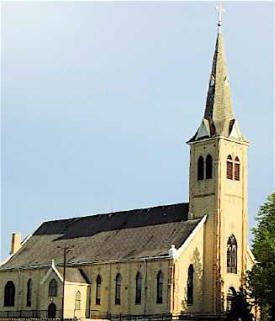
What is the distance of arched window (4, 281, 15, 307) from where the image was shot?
94250 millimetres

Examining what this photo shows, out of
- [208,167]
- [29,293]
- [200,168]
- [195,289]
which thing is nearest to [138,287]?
[195,289]

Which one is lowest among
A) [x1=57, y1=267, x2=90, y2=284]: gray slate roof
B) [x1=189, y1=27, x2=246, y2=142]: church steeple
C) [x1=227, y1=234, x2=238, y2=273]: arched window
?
[x1=57, y1=267, x2=90, y2=284]: gray slate roof

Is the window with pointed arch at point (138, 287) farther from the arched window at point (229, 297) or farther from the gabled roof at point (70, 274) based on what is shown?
the arched window at point (229, 297)

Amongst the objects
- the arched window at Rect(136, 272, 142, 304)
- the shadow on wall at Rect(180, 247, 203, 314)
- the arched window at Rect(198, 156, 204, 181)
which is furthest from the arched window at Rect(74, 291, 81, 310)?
the arched window at Rect(198, 156, 204, 181)

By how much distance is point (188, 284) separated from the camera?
77.1 meters

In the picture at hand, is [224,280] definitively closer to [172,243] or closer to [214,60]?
[172,243]

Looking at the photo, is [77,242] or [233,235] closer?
[233,235]

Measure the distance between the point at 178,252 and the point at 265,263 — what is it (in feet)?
28.4

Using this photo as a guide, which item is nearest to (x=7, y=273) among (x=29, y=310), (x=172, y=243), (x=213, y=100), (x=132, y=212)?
(x=29, y=310)

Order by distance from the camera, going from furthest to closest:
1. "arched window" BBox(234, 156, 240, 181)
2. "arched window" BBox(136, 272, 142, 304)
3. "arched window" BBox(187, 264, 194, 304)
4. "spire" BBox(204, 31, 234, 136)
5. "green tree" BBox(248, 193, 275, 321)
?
1. "spire" BBox(204, 31, 234, 136)
2. "arched window" BBox(234, 156, 240, 181)
3. "arched window" BBox(136, 272, 142, 304)
4. "arched window" BBox(187, 264, 194, 304)
5. "green tree" BBox(248, 193, 275, 321)

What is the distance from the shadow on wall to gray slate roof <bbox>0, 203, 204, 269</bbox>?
2373mm

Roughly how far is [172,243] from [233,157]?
11068 mm

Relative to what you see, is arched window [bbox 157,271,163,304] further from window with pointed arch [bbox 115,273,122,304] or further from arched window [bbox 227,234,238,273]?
arched window [bbox 227,234,238,273]

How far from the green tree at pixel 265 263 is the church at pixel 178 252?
5423 mm
